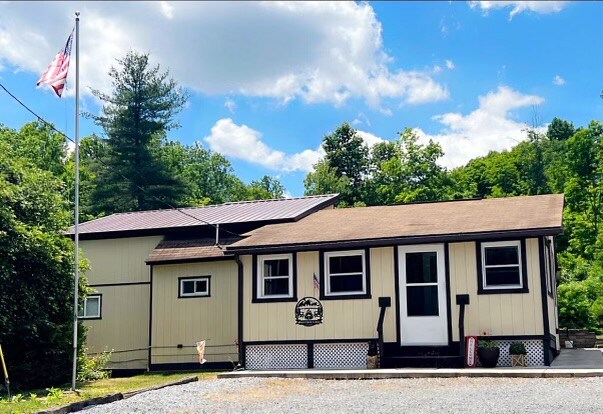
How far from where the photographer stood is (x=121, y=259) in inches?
878

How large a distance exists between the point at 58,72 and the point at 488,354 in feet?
33.8

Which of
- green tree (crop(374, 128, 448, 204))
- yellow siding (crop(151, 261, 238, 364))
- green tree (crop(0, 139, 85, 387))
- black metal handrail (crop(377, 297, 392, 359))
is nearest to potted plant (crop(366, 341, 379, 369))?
black metal handrail (crop(377, 297, 392, 359))

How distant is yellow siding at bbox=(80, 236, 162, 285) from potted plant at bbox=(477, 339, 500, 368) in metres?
10.7

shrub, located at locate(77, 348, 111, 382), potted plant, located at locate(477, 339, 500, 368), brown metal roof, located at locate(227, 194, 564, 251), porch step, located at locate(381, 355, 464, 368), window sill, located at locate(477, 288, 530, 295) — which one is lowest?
shrub, located at locate(77, 348, 111, 382)

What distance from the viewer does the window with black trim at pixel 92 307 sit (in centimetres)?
2220

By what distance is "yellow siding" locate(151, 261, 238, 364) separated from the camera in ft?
65.7

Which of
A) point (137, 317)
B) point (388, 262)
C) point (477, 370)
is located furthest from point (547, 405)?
point (137, 317)

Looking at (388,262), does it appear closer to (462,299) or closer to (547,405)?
(462,299)

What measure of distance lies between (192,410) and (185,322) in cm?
973

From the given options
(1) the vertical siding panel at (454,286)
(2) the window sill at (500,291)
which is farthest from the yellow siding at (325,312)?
(2) the window sill at (500,291)

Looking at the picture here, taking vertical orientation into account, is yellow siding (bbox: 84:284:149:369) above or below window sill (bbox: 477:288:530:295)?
below

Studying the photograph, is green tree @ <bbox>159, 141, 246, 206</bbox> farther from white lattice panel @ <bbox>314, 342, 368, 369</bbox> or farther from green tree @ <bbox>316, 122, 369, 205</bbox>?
white lattice panel @ <bbox>314, 342, 368, 369</bbox>

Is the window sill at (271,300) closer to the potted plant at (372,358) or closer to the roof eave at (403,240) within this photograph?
the roof eave at (403,240)

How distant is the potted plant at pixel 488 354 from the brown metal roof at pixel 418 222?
7.77 feet
